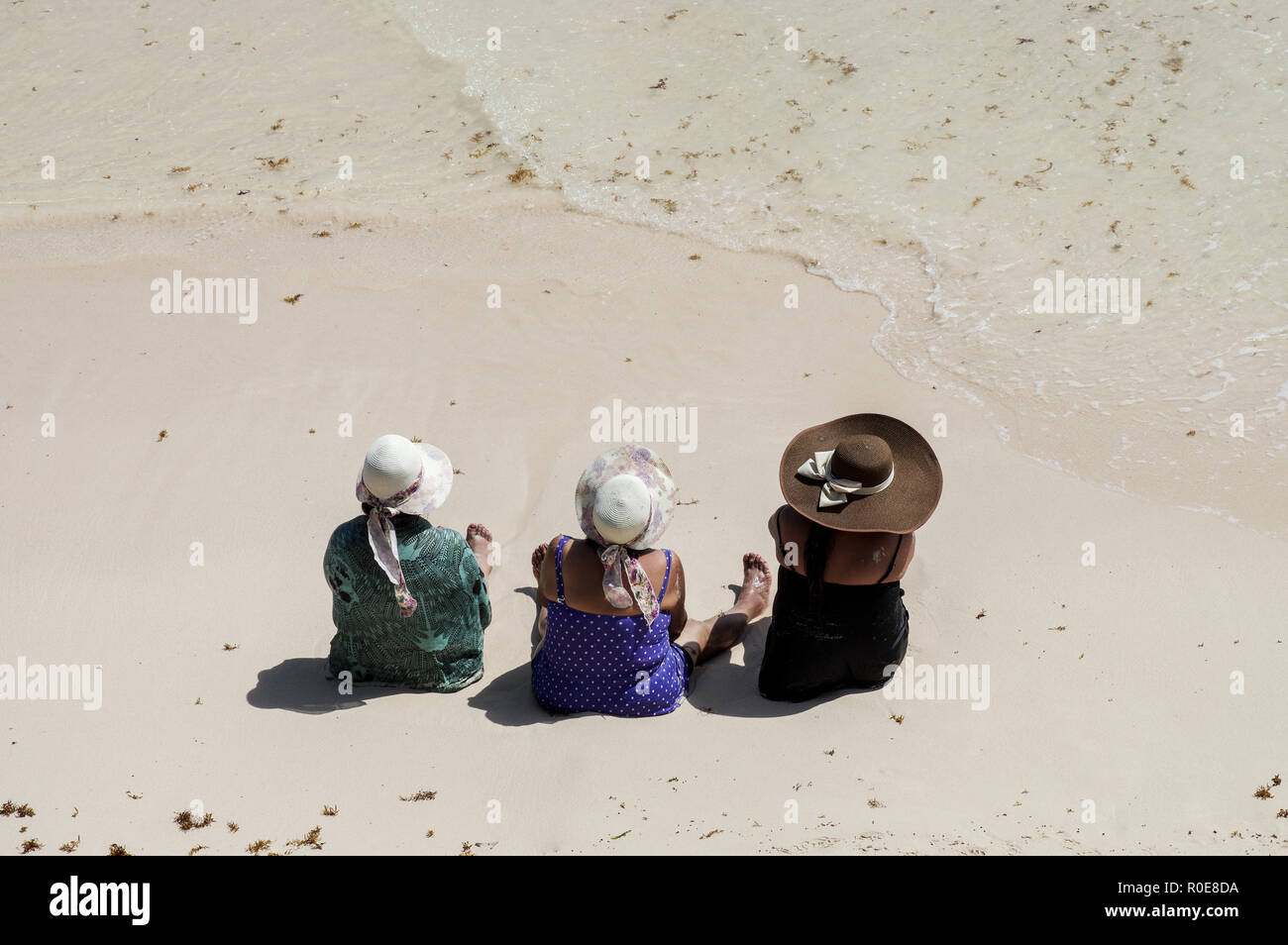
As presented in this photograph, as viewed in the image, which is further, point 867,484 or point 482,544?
point 482,544

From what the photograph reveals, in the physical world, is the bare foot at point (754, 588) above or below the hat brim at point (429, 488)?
below

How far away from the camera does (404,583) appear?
502cm

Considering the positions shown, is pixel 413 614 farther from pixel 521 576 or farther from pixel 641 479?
pixel 521 576

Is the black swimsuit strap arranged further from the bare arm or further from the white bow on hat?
the bare arm

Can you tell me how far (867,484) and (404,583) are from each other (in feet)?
6.45

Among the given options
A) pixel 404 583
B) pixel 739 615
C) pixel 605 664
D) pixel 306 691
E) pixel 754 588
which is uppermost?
pixel 404 583

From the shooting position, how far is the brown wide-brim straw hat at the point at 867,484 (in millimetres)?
4824

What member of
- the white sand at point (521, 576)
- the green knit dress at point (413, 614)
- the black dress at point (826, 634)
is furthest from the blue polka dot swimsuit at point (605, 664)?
the black dress at point (826, 634)

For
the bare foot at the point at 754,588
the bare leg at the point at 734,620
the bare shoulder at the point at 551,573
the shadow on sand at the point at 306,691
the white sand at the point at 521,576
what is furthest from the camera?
the bare foot at the point at 754,588

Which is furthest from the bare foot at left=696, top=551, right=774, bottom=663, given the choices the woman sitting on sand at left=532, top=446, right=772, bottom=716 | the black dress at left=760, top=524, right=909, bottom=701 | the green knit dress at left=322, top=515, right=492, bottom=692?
the green knit dress at left=322, top=515, right=492, bottom=692

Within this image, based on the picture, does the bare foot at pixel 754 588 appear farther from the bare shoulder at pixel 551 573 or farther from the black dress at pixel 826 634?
the bare shoulder at pixel 551 573

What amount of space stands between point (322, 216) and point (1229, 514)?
7657 millimetres

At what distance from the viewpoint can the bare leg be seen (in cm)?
572

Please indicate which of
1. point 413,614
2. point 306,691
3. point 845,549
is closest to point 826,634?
point 845,549
